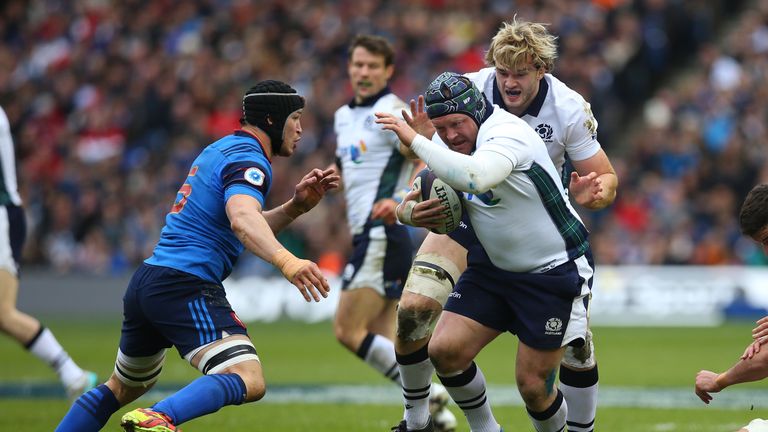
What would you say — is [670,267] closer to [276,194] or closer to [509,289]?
[276,194]

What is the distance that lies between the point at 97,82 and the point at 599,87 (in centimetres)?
1130

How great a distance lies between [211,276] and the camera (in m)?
6.50

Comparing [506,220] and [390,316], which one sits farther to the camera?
[390,316]

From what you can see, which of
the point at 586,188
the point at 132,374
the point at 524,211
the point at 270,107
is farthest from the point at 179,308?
the point at 586,188

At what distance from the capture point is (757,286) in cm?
1877

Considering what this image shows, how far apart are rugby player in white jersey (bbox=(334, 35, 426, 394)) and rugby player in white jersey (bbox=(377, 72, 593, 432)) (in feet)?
7.43

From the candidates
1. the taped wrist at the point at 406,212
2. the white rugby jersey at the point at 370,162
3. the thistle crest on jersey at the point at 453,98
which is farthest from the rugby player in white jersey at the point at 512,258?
the white rugby jersey at the point at 370,162

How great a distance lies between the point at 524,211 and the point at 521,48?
1.01 meters

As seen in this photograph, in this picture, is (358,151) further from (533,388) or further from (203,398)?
(203,398)

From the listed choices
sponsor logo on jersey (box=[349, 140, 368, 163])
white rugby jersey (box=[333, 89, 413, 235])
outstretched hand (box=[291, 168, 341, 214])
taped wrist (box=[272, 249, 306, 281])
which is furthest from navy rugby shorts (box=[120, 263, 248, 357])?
sponsor logo on jersey (box=[349, 140, 368, 163])

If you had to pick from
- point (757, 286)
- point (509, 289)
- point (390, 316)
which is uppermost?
point (509, 289)

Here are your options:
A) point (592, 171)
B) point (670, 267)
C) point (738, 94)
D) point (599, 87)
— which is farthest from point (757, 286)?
point (592, 171)

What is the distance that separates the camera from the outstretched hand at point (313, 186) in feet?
22.5

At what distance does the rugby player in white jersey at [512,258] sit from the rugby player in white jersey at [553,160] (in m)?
0.26
